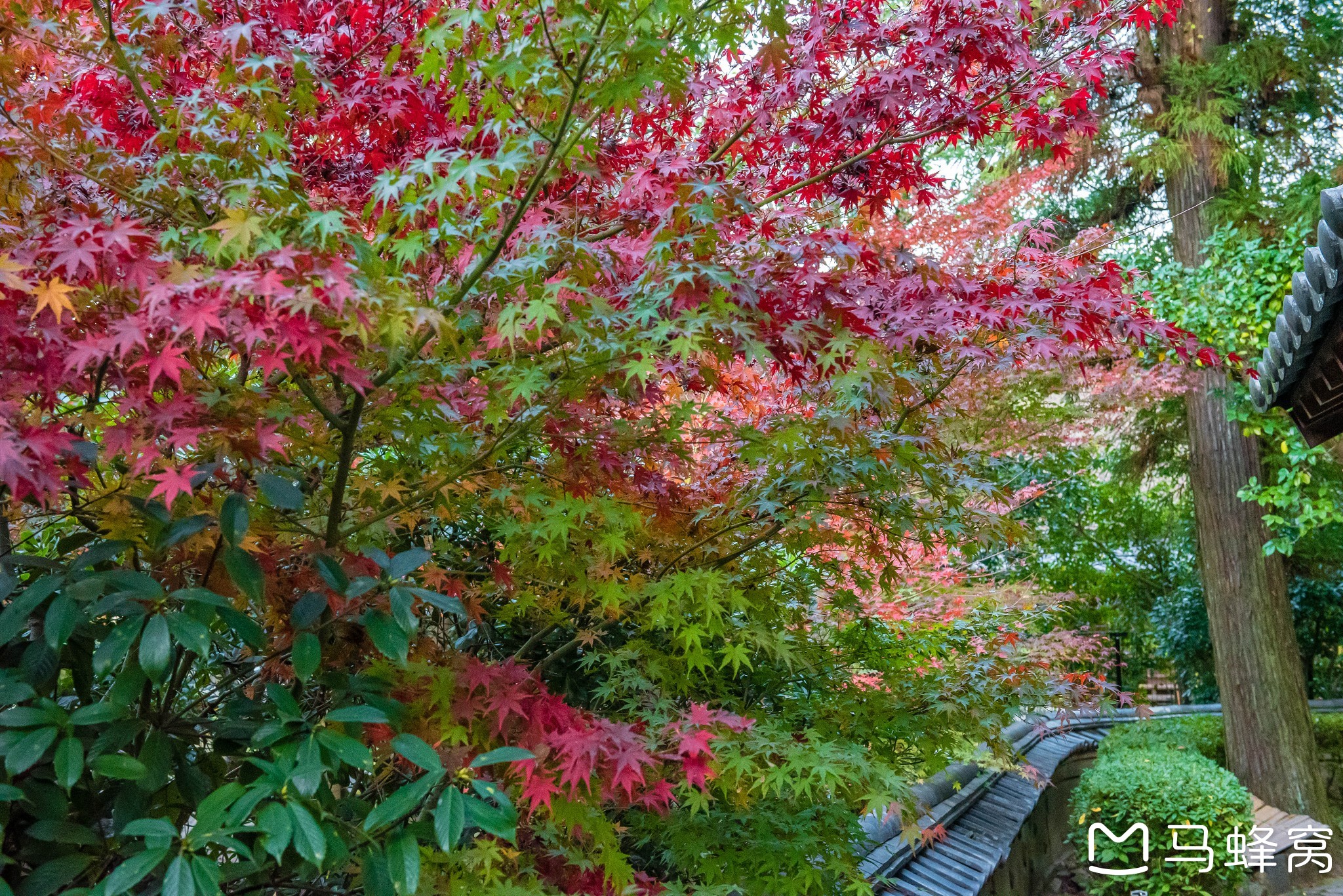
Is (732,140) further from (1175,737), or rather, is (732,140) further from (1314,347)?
(1175,737)

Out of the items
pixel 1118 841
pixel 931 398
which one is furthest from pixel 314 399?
pixel 1118 841

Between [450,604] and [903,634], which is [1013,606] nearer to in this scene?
[903,634]

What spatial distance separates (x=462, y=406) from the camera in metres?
2.03

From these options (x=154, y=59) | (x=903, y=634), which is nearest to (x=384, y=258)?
(x=154, y=59)

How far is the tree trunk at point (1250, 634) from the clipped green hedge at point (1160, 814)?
98cm

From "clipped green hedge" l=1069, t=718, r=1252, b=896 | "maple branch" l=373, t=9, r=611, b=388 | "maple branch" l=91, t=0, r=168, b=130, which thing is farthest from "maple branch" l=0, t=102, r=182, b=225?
"clipped green hedge" l=1069, t=718, r=1252, b=896

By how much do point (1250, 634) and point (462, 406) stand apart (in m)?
7.87

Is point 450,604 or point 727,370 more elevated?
point 727,370

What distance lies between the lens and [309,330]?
1423 mm

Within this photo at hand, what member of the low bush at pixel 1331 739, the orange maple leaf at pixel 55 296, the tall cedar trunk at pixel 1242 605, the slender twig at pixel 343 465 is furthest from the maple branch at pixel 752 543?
the low bush at pixel 1331 739

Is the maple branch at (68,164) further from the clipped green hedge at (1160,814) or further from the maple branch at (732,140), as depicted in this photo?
the clipped green hedge at (1160,814)

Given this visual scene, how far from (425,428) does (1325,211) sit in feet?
8.18

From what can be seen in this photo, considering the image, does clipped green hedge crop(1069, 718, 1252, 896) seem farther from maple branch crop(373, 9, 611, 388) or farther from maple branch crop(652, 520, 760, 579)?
maple branch crop(373, 9, 611, 388)

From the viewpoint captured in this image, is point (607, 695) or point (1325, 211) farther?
point (607, 695)
